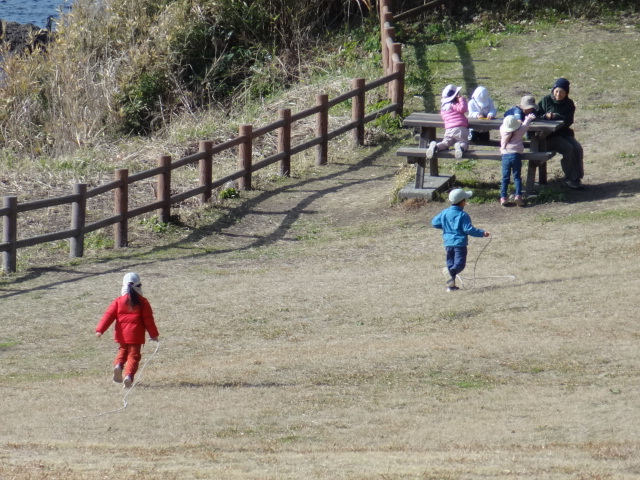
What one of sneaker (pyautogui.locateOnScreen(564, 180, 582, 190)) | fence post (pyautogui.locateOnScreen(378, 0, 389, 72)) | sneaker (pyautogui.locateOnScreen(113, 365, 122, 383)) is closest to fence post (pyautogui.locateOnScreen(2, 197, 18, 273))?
sneaker (pyautogui.locateOnScreen(113, 365, 122, 383))

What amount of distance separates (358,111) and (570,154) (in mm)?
4759

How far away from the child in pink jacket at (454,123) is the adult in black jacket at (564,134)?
3.27ft

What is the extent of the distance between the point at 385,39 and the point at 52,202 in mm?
9581

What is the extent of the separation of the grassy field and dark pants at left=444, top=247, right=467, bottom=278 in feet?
0.96

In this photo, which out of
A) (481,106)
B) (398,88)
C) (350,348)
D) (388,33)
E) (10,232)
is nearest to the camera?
(350,348)

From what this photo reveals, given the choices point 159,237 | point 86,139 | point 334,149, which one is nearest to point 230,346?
point 159,237

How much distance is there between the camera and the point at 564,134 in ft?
45.2

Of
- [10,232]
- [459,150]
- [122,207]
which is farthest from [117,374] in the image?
[459,150]

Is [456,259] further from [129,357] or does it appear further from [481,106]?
[481,106]

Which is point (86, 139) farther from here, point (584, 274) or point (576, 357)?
point (576, 357)

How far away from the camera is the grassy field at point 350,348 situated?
21.6ft

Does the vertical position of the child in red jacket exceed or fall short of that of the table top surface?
it falls short

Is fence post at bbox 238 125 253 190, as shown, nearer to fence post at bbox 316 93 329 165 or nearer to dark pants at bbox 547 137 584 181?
fence post at bbox 316 93 329 165

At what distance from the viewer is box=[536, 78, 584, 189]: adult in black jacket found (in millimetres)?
13430
